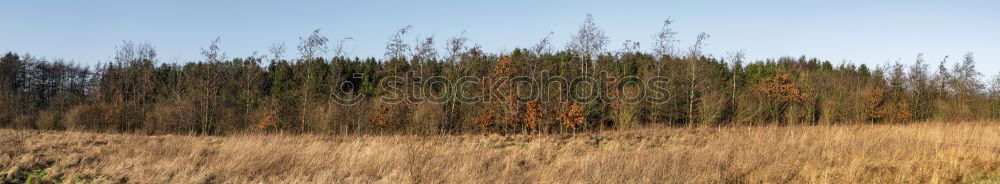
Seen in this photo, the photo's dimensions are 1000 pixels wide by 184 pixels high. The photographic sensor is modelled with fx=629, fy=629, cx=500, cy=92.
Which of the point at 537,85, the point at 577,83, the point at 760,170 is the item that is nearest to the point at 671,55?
the point at 577,83

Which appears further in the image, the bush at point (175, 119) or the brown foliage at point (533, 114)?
the bush at point (175, 119)

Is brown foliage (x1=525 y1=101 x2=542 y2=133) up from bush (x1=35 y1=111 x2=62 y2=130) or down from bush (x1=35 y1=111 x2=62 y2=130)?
up

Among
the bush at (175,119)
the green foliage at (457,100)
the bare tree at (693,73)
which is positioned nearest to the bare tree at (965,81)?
the green foliage at (457,100)

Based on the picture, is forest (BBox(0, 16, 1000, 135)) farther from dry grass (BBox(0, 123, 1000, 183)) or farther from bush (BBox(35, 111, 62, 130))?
dry grass (BBox(0, 123, 1000, 183))

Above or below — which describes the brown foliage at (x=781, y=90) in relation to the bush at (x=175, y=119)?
above

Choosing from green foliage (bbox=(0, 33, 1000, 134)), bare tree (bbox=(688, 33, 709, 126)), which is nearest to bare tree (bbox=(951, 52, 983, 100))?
green foliage (bbox=(0, 33, 1000, 134))

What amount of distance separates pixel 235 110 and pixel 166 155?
15627 millimetres

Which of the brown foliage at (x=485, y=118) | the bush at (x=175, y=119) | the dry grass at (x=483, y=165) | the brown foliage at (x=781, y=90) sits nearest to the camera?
the dry grass at (x=483, y=165)

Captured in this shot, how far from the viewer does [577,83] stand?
21.4 metres

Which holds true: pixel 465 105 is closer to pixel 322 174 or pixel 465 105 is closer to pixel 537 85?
pixel 537 85

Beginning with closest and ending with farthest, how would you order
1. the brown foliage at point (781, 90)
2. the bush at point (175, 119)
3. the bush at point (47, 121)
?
the bush at point (175, 119), the bush at point (47, 121), the brown foliage at point (781, 90)

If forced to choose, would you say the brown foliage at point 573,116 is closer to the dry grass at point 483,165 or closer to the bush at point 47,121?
the dry grass at point 483,165

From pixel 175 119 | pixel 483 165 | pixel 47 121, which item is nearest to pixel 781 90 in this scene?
pixel 483 165

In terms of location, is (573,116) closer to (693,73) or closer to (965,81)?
(693,73)
